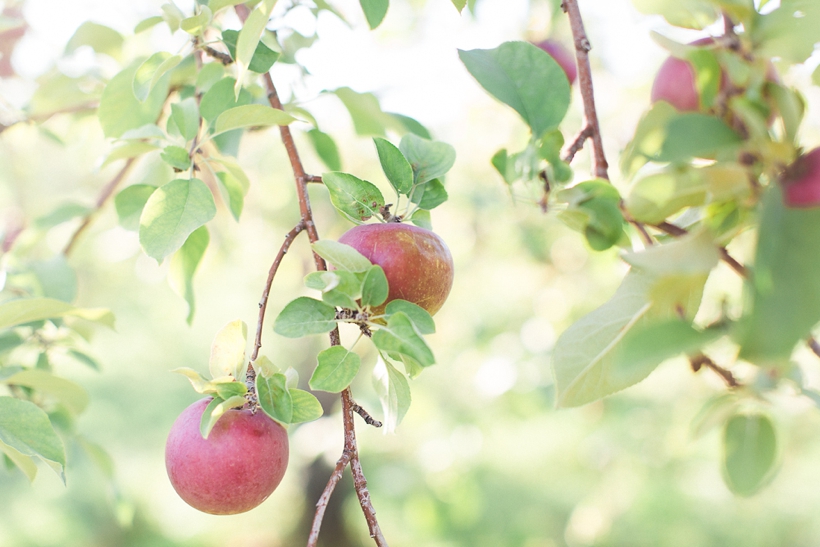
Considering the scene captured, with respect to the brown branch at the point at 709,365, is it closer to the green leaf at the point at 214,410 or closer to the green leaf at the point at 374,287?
the green leaf at the point at 374,287

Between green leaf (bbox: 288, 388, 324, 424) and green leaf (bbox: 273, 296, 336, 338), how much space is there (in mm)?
54

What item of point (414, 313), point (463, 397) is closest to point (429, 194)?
point (414, 313)

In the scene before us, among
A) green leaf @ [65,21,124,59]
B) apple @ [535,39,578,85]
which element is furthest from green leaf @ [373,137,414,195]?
green leaf @ [65,21,124,59]

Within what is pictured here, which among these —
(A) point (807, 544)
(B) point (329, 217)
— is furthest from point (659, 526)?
(B) point (329, 217)

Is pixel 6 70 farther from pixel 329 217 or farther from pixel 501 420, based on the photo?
pixel 501 420

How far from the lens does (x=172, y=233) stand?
1.58ft

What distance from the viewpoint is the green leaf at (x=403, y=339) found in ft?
1.19

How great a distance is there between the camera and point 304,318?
0.42 metres

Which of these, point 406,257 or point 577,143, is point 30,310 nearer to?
point 406,257

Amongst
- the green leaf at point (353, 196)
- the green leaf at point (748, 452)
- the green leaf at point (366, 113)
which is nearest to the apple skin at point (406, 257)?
the green leaf at point (353, 196)

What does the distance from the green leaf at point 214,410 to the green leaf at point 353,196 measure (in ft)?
0.54

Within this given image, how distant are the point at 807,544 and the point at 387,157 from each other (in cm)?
329

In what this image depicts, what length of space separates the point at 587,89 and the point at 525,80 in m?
0.05

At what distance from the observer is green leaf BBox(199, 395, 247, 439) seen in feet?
1.40
